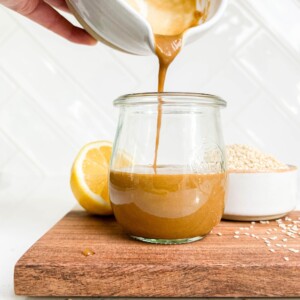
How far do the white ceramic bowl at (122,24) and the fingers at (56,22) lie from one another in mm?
393

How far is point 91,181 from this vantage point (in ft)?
3.42

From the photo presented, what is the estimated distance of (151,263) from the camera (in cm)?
69

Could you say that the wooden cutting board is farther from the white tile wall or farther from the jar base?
the white tile wall

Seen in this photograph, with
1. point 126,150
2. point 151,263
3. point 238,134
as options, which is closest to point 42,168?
point 238,134

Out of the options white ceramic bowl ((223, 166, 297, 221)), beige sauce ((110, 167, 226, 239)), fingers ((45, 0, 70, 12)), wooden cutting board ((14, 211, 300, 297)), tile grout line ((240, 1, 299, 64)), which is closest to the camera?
wooden cutting board ((14, 211, 300, 297))

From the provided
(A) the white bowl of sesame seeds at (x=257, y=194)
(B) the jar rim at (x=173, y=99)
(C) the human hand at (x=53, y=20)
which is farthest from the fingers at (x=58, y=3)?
(A) the white bowl of sesame seeds at (x=257, y=194)

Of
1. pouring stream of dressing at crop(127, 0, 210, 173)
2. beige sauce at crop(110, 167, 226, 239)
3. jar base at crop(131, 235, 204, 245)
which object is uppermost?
pouring stream of dressing at crop(127, 0, 210, 173)

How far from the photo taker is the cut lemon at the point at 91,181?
102cm

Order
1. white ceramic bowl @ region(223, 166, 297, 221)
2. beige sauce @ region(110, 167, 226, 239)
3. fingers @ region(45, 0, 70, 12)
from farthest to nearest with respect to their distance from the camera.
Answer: fingers @ region(45, 0, 70, 12)
white ceramic bowl @ region(223, 166, 297, 221)
beige sauce @ region(110, 167, 226, 239)

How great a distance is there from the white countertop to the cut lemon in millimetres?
111

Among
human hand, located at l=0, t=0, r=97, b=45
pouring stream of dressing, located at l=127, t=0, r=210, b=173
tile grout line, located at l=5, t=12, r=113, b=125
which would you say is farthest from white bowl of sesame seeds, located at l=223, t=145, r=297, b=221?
tile grout line, located at l=5, t=12, r=113, b=125

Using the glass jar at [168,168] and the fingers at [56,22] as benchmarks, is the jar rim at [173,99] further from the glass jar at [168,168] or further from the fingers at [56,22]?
the fingers at [56,22]

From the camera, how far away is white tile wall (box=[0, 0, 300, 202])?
5.29 feet

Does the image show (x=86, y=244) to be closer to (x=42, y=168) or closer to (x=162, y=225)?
(x=162, y=225)
